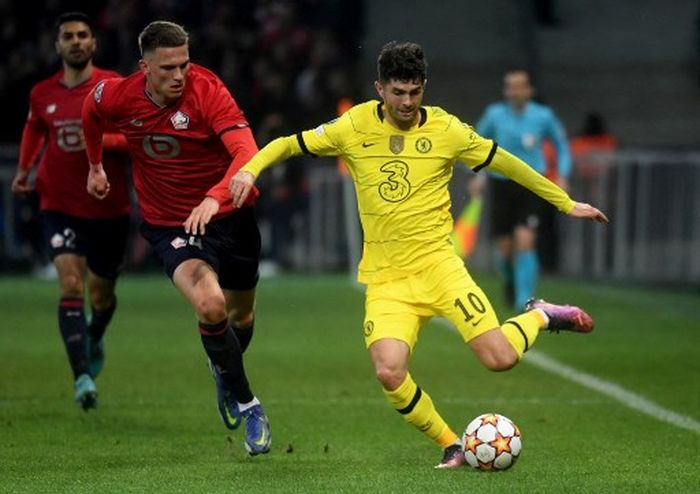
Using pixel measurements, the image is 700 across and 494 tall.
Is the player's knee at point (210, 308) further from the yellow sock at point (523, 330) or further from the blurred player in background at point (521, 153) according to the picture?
the blurred player in background at point (521, 153)

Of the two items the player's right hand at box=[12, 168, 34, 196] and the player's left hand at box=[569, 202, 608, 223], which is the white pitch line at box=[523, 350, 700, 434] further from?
the player's right hand at box=[12, 168, 34, 196]

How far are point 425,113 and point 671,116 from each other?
61.2 feet

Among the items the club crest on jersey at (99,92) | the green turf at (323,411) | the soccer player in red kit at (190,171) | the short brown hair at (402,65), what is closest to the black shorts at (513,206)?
the green turf at (323,411)

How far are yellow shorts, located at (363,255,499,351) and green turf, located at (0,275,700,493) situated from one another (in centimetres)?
64

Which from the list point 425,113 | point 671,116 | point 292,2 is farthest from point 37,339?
point 671,116

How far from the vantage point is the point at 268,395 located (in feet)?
39.5

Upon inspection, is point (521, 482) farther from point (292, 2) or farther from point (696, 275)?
point (292, 2)

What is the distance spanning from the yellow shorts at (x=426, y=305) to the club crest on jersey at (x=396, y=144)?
57cm

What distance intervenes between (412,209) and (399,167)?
0.21 metres

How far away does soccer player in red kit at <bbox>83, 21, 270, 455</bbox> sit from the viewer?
368 inches

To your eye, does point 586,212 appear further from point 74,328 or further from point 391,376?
point 74,328

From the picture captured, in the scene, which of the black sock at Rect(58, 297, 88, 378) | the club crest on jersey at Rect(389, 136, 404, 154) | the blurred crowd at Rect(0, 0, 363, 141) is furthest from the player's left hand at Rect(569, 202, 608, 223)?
the blurred crowd at Rect(0, 0, 363, 141)

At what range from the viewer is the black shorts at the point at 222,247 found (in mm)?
9594

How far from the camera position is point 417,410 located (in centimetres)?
874
